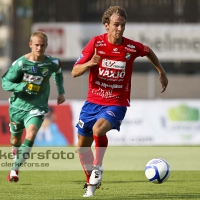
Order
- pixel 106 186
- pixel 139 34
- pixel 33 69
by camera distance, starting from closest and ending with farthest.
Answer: pixel 106 186 → pixel 33 69 → pixel 139 34

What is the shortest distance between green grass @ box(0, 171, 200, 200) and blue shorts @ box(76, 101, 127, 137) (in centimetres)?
85

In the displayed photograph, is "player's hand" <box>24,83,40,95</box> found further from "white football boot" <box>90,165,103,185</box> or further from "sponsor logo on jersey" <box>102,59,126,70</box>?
"white football boot" <box>90,165,103,185</box>

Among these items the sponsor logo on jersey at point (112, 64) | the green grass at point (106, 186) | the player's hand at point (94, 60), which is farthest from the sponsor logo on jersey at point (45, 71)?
the player's hand at point (94, 60)

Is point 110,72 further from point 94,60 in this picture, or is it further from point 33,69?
point 33,69

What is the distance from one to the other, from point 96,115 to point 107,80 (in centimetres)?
46

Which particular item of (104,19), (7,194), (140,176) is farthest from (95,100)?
(140,176)

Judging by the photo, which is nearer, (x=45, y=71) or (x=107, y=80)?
(x=107, y=80)

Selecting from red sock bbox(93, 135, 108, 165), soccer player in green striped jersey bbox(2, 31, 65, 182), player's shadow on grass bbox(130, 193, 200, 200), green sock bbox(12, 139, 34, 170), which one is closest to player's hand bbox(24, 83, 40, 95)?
soccer player in green striped jersey bbox(2, 31, 65, 182)

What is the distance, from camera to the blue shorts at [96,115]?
27.1 feet

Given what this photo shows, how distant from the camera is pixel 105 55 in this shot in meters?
8.35

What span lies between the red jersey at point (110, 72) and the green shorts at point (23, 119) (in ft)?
6.39

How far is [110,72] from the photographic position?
8.34 m

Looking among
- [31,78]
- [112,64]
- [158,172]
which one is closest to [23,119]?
[31,78]

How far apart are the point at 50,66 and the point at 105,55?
2.24m
